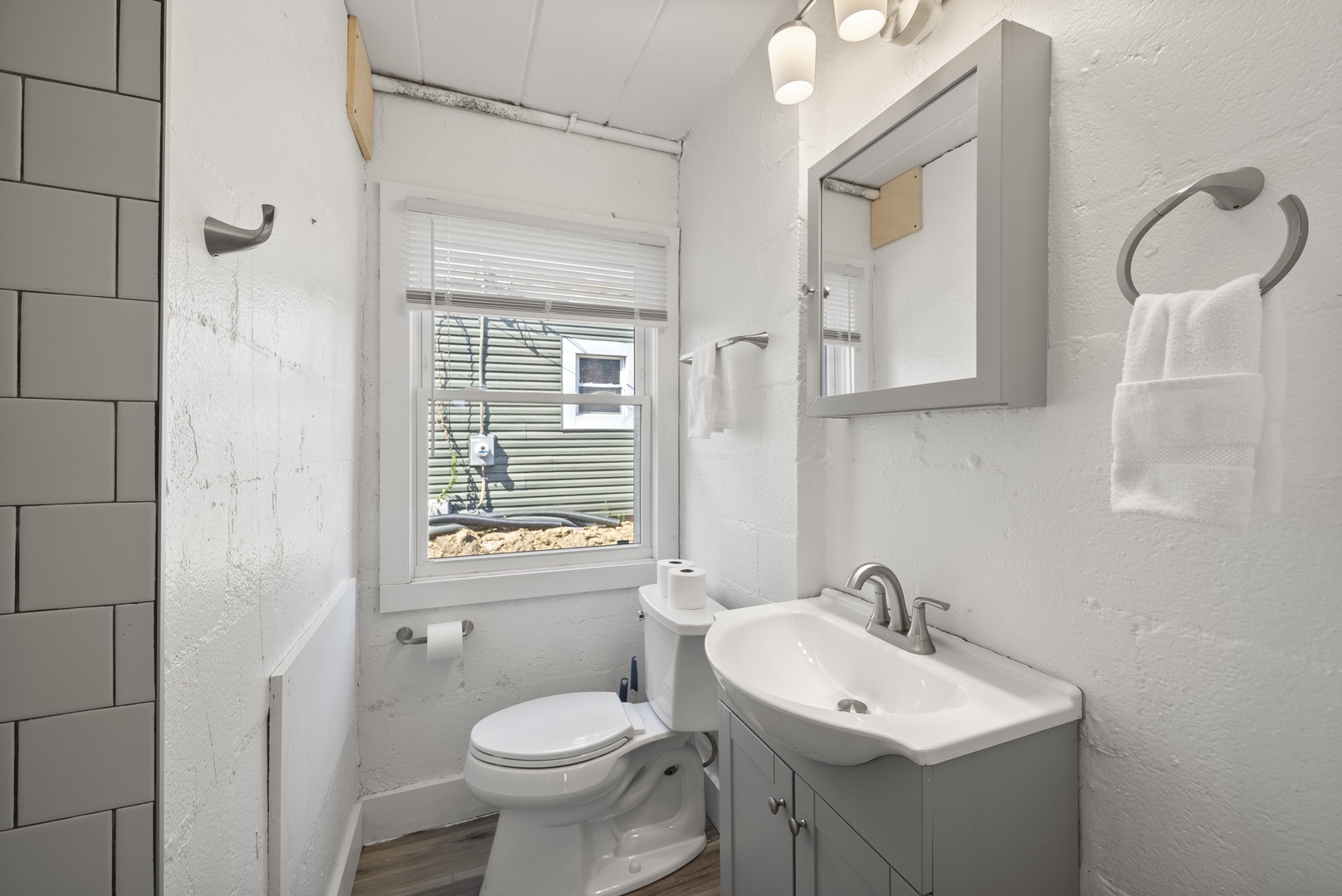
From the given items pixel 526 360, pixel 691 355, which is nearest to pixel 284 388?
pixel 526 360

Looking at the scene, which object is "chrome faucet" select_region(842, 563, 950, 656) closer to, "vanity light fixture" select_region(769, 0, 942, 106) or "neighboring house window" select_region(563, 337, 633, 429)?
"vanity light fixture" select_region(769, 0, 942, 106)

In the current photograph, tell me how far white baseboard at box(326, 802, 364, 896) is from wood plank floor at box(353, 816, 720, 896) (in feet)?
0.12

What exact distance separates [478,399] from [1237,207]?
5.88ft

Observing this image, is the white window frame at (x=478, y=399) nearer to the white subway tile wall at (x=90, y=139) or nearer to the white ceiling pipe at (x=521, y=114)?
the white ceiling pipe at (x=521, y=114)

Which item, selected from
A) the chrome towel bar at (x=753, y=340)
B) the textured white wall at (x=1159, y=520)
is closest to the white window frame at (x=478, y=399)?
the chrome towel bar at (x=753, y=340)

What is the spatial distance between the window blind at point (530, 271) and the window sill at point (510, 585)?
858mm

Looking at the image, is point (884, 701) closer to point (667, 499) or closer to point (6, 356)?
point (667, 499)

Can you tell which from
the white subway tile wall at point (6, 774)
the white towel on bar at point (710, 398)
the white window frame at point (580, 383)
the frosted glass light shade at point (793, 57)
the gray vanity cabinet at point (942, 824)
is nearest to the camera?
the white subway tile wall at point (6, 774)

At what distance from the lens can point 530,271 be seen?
192cm

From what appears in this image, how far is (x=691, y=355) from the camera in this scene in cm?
181

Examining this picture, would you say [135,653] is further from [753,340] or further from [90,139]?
[753,340]

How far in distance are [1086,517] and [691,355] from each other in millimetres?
1177

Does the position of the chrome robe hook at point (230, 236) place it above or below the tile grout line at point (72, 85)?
below

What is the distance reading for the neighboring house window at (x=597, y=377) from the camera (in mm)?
2025
